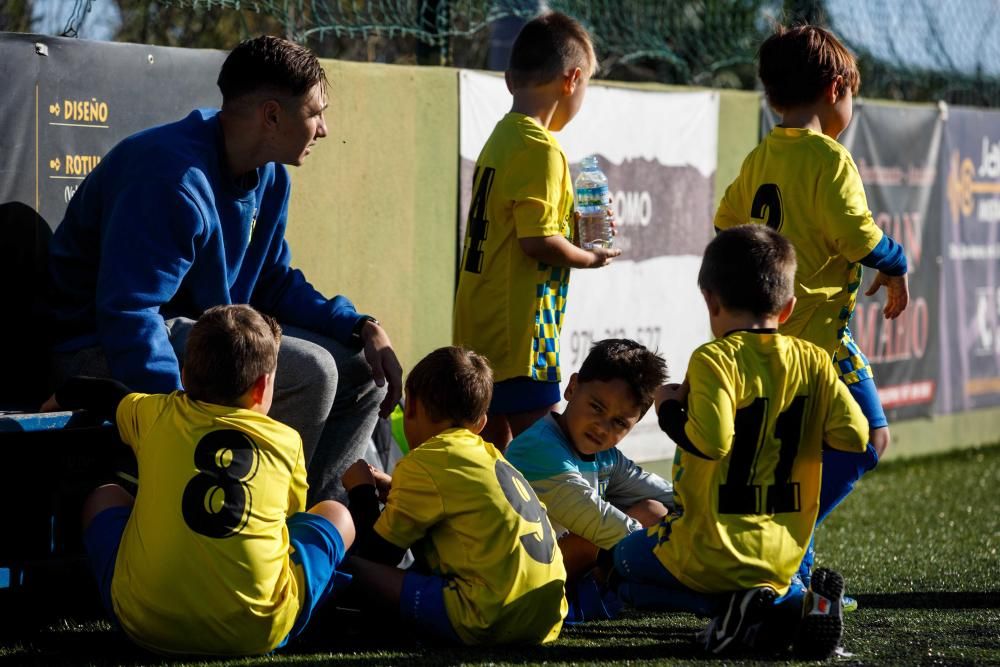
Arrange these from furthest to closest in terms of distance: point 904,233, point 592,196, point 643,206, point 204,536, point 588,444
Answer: point 904,233 → point 643,206 → point 592,196 → point 588,444 → point 204,536

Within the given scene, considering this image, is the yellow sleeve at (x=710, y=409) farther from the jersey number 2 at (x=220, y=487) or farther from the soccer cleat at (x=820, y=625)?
the jersey number 2 at (x=220, y=487)

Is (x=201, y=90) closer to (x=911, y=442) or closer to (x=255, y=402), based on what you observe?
(x=255, y=402)

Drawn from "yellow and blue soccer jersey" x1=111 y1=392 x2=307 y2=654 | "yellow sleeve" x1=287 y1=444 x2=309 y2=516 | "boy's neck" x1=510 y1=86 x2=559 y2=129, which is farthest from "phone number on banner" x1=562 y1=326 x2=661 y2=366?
"yellow and blue soccer jersey" x1=111 y1=392 x2=307 y2=654

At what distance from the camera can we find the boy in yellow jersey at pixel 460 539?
363 centimetres

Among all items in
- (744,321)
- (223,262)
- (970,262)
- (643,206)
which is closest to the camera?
(744,321)

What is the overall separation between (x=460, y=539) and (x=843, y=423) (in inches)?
40.6

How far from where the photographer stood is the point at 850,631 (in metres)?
4.00

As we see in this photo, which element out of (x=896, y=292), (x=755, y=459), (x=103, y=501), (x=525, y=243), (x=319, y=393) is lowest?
(x=103, y=501)

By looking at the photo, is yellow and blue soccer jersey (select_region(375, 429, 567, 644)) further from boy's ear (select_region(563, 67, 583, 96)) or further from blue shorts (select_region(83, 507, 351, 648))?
boy's ear (select_region(563, 67, 583, 96))

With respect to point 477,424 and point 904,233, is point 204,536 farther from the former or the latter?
point 904,233

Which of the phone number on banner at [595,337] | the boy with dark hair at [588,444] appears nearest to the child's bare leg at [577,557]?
the boy with dark hair at [588,444]

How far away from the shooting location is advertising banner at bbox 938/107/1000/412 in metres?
8.55

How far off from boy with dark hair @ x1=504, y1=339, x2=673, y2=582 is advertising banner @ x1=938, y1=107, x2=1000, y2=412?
476 cm

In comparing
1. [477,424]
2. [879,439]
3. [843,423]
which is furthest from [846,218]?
[477,424]
